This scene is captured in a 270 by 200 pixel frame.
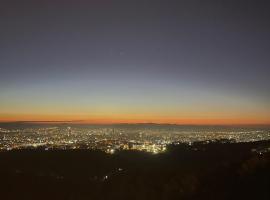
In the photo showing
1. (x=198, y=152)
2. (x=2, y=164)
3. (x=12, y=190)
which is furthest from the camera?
(x=198, y=152)

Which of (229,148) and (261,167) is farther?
(229,148)

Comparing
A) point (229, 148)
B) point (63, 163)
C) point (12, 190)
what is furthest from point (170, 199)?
point (229, 148)

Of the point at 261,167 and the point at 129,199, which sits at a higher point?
the point at 261,167

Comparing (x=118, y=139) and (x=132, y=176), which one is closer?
(x=132, y=176)

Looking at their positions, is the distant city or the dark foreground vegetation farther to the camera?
the distant city

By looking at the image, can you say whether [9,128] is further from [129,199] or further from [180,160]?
[129,199]

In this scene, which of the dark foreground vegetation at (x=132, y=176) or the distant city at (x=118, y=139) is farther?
the distant city at (x=118, y=139)

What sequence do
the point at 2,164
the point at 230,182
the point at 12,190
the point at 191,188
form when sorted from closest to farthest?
the point at 230,182
the point at 191,188
the point at 12,190
the point at 2,164
